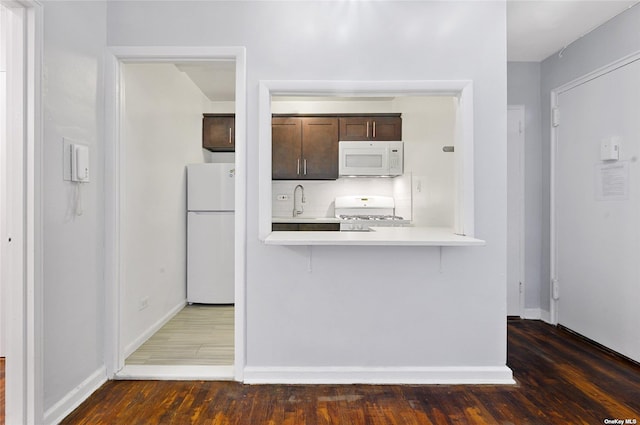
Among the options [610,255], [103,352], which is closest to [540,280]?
[610,255]

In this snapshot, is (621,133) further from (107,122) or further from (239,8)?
(107,122)

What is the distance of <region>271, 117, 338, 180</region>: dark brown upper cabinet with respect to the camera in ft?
15.7

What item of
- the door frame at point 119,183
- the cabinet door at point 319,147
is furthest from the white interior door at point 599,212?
the door frame at point 119,183

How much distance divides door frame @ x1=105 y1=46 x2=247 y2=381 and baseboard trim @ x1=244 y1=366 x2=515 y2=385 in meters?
0.17

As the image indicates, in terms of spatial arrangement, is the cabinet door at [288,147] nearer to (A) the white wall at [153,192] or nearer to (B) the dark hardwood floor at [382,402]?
(A) the white wall at [153,192]

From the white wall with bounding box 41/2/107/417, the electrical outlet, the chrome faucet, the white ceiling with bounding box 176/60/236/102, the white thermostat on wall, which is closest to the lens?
the white wall with bounding box 41/2/107/417

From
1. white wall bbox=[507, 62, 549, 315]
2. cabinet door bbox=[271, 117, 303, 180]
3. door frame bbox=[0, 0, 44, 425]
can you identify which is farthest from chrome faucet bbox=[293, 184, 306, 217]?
door frame bbox=[0, 0, 44, 425]

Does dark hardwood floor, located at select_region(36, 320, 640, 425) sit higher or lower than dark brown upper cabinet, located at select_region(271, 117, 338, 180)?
lower

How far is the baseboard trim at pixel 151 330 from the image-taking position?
2.85 metres

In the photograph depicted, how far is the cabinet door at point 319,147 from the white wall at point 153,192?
133 cm

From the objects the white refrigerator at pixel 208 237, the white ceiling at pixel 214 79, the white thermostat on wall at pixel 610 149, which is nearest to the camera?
the white thermostat on wall at pixel 610 149

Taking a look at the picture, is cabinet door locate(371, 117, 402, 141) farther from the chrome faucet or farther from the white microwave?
the chrome faucet

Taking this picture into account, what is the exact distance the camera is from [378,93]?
2416mm

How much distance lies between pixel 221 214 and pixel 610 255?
3.50 metres
